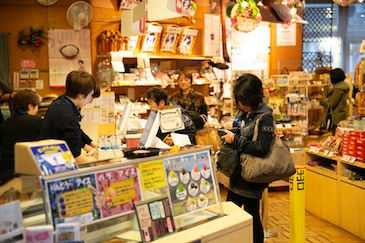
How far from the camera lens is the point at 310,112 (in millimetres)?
10195

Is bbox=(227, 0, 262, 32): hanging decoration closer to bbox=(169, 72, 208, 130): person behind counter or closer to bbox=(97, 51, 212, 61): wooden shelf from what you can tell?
bbox=(97, 51, 212, 61): wooden shelf

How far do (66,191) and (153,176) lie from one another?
1.55ft

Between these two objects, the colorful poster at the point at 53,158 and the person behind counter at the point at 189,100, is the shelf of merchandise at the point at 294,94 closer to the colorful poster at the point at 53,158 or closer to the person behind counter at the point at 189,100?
the person behind counter at the point at 189,100

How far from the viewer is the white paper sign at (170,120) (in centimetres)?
320

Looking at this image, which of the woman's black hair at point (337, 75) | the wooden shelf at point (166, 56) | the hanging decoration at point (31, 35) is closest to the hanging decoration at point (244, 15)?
the wooden shelf at point (166, 56)

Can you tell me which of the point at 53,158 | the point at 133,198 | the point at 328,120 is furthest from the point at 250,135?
the point at 328,120

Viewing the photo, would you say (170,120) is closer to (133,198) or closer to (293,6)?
(133,198)

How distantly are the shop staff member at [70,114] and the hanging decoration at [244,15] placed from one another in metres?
5.22

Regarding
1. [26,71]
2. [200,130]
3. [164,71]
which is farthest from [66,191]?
[164,71]

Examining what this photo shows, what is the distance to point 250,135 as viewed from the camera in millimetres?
3627

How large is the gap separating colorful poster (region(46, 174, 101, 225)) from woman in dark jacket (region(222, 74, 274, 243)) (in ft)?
5.29

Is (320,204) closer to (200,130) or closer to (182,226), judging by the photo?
(200,130)

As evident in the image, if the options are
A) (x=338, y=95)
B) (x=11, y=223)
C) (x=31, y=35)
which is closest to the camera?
(x=11, y=223)

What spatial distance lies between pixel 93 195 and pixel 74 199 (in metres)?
0.10
